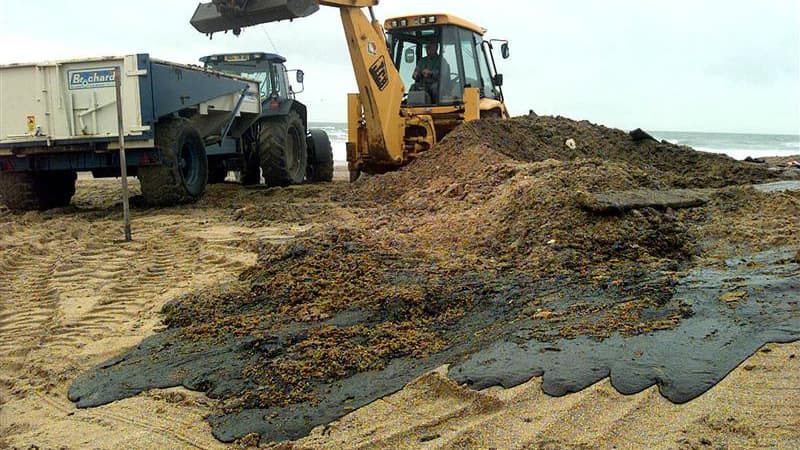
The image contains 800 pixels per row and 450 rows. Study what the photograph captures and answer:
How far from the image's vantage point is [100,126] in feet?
27.3

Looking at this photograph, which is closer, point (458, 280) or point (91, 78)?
point (458, 280)

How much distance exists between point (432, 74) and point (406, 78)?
18.5 inches

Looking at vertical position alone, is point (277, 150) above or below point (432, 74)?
below

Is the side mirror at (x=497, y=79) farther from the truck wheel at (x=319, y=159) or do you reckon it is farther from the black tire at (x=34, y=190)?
the black tire at (x=34, y=190)

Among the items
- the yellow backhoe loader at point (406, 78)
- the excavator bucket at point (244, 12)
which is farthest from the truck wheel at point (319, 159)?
the excavator bucket at point (244, 12)

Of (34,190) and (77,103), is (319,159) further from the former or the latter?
(77,103)

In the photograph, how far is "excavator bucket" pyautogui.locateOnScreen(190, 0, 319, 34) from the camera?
8.47 m

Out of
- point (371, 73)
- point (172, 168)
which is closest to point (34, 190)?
point (172, 168)

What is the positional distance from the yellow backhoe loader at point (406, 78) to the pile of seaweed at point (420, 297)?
10.9ft

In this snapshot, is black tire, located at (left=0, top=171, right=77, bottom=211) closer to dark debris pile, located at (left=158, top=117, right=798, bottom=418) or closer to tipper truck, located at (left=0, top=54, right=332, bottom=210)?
tipper truck, located at (left=0, top=54, right=332, bottom=210)

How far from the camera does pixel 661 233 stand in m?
4.84

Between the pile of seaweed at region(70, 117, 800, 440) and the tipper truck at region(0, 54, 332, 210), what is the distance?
3014 millimetres

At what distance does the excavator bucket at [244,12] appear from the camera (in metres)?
8.47

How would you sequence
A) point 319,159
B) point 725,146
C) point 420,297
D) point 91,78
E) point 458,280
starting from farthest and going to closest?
point 725,146
point 319,159
point 91,78
point 458,280
point 420,297
